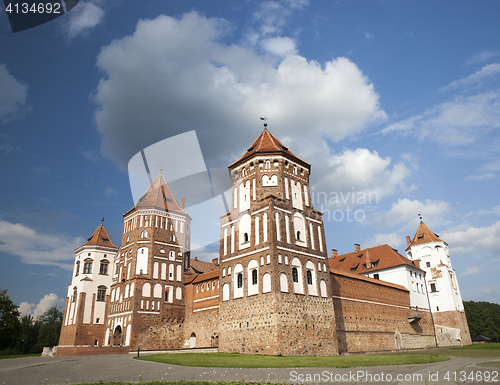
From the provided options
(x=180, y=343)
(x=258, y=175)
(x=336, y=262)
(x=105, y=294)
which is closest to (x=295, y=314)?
(x=258, y=175)

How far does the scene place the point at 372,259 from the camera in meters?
51.4

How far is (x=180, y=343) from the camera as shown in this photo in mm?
37844

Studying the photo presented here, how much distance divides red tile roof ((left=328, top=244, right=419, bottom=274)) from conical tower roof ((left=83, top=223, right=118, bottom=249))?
3142 centimetres

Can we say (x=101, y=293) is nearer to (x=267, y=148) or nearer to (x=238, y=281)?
(x=238, y=281)

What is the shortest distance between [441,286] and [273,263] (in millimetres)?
37247

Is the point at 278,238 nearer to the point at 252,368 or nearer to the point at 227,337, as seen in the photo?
the point at 227,337

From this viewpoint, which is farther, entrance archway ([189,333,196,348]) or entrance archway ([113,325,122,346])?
entrance archway ([113,325,122,346])

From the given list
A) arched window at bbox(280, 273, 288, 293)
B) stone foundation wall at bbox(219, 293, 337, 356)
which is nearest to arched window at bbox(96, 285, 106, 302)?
stone foundation wall at bbox(219, 293, 337, 356)

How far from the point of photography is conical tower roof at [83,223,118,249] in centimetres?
4507

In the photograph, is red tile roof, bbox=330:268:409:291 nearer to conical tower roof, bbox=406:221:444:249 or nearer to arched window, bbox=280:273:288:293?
arched window, bbox=280:273:288:293

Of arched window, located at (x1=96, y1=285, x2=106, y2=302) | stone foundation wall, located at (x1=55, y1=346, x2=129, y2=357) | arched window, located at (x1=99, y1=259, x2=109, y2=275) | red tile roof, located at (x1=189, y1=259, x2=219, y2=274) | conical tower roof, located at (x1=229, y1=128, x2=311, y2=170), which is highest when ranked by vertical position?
conical tower roof, located at (x1=229, y1=128, x2=311, y2=170)

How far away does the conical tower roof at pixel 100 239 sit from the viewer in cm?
4507

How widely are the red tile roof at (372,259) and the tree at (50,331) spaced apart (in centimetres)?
4964

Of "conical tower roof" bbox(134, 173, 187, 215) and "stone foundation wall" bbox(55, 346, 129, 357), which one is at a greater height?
"conical tower roof" bbox(134, 173, 187, 215)
